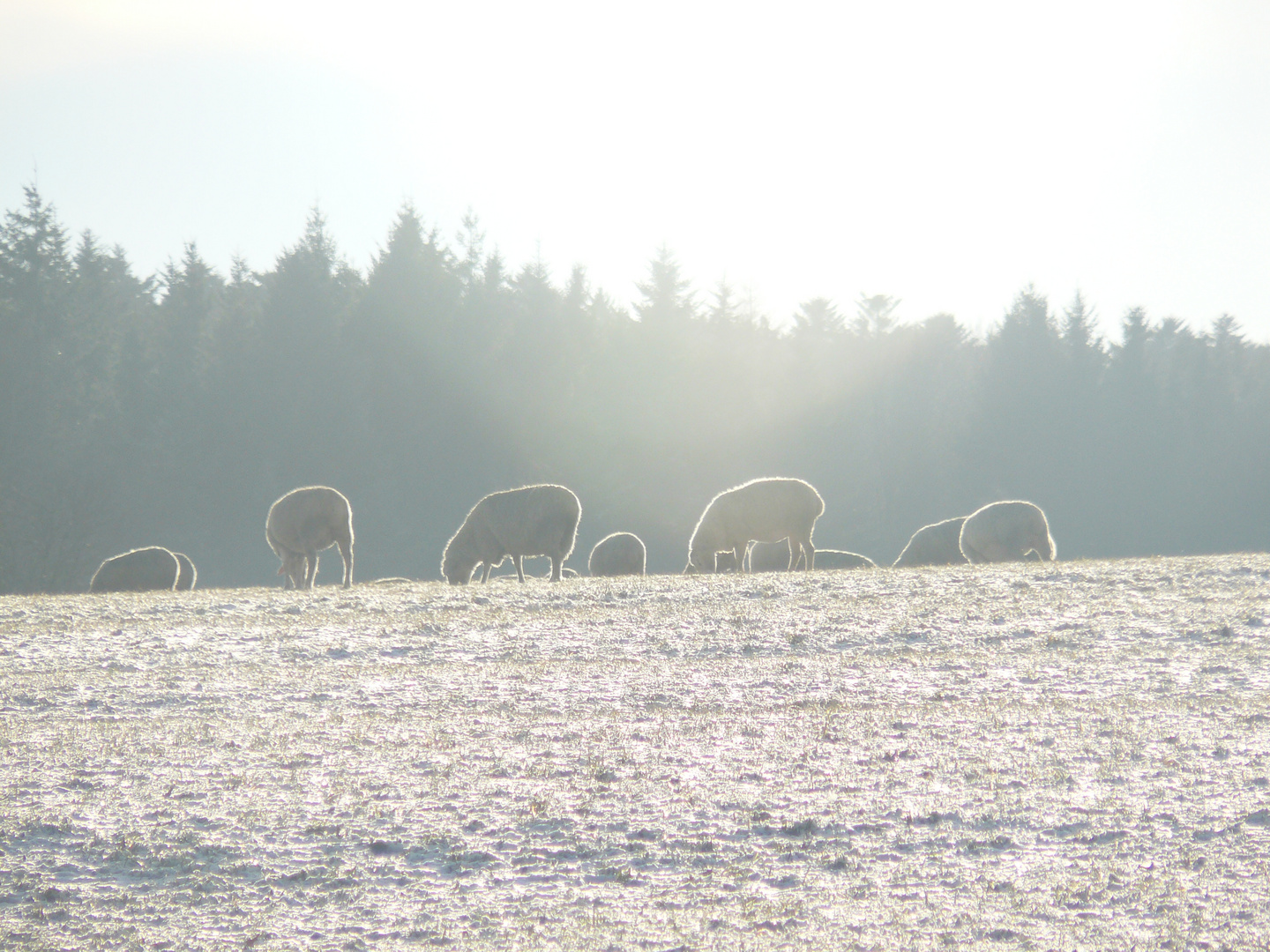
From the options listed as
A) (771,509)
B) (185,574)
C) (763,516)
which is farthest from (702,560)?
(185,574)

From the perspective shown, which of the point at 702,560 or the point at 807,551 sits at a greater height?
the point at 807,551

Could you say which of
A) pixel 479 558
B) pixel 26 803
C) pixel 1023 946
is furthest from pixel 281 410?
pixel 1023 946

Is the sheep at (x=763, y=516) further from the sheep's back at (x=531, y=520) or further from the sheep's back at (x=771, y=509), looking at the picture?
the sheep's back at (x=531, y=520)

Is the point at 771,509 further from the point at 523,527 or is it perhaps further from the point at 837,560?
the point at 837,560

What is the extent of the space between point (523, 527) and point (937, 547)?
983 cm

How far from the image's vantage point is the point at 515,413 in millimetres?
49656

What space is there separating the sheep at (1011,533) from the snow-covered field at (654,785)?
934cm

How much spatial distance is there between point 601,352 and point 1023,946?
52.0 metres

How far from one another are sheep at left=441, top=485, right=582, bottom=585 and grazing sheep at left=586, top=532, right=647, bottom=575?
372 cm

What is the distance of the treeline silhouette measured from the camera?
43906 millimetres

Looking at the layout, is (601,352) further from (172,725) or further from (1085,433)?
(172,725)

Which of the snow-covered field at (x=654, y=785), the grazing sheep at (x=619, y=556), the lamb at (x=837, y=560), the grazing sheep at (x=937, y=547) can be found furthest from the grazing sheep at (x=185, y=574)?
the grazing sheep at (x=937, y=547)

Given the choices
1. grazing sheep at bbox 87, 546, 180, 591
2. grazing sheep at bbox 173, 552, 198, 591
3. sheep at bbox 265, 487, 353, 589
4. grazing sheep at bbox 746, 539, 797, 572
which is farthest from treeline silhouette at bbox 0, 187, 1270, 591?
grazing sheep at bbox 746, 539, 797, 572

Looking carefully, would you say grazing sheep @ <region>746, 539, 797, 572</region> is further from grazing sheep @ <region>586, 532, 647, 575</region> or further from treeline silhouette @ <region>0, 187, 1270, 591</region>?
treeline silhouette @ <region>0, 187, 1270, 591</region>
